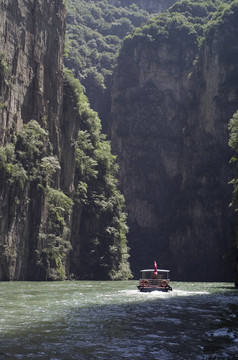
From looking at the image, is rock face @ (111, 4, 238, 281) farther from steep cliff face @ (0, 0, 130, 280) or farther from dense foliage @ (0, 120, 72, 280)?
dense foliage @ (0, 120, 72, 280)

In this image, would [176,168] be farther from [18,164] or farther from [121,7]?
[121,7]

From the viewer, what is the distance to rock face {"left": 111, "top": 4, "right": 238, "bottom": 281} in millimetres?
89562

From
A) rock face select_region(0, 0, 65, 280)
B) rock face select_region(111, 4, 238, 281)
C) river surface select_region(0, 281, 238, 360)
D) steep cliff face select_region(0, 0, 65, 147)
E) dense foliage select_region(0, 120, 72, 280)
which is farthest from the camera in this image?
rock face select_region(111, 4, 238, 281)

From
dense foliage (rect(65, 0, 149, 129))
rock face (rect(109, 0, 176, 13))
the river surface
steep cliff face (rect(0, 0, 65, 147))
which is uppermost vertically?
rock face (rect(109, 0, 176, 13))

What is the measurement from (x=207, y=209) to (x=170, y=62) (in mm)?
38947

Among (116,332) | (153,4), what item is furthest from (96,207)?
(153,4)

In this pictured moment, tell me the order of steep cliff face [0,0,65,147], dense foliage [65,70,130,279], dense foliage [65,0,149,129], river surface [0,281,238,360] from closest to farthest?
river surface [0,281,238,360]
steep cliff face [0,0,65,147]
dense foliage [65,70,130,279]
dense foliage [65,0,149,129]

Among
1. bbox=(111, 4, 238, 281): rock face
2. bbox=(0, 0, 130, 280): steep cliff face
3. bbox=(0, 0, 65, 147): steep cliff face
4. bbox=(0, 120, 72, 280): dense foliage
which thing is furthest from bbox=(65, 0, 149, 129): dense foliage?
bbox=(0, 120, 72, 280): dense foliage

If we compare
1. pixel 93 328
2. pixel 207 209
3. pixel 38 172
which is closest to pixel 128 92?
pixel 207 209

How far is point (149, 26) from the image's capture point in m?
115

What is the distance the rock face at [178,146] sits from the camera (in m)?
89.6


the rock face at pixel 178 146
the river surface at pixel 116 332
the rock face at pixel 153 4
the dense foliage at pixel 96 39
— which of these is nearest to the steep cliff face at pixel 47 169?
the rock face at pixel 178 146

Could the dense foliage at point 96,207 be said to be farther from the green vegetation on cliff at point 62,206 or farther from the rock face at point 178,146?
the rock face at point 178,146

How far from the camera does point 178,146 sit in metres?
104
